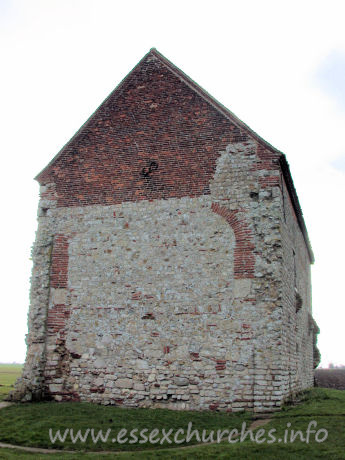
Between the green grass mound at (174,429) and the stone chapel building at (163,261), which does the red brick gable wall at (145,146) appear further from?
the green grass mound at (174,429)

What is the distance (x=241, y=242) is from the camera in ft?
42.9

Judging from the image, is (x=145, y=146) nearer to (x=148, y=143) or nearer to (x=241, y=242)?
(x=148, y=143)

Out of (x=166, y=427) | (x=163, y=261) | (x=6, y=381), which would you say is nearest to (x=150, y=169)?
(x=163, y=261)

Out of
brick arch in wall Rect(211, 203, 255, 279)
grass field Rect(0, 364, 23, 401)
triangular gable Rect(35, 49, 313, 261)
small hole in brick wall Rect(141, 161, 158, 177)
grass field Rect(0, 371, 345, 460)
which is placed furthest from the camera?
grass field Rect(0, 364, 23, 401)

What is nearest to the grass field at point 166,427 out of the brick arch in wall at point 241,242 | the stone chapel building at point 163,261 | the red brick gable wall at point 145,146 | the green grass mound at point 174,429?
the green grass mound at point 174,429

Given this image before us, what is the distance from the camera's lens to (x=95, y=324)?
13828 millimetres

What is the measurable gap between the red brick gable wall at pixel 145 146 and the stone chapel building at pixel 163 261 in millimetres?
34

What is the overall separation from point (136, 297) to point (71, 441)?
4.86m

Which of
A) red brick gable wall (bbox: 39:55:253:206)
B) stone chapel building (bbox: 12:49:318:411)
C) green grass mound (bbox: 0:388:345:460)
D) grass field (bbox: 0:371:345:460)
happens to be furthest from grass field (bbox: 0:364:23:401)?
red brick gable wall (bbox: 39:55:253:206)

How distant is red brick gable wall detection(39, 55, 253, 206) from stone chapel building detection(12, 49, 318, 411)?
1.3 inches

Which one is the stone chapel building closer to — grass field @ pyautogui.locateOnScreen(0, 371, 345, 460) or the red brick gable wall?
the red brick gable wall

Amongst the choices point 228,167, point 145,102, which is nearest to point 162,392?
point 228,167

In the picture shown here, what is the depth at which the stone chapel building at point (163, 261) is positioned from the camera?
12578mm

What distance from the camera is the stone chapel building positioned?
495 inches
